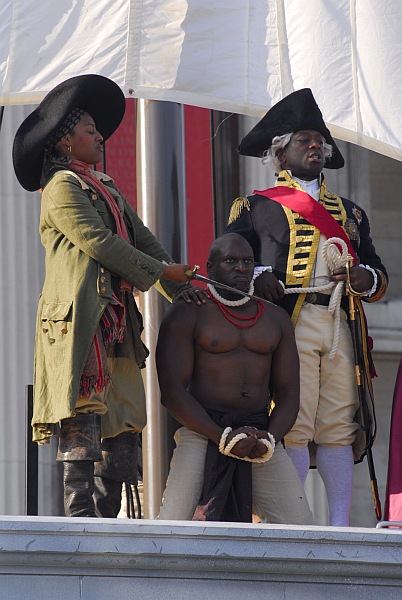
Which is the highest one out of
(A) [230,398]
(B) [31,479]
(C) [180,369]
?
(C) [180,369]

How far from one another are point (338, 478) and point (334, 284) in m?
0.78

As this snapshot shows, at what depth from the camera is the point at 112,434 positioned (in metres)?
5.81

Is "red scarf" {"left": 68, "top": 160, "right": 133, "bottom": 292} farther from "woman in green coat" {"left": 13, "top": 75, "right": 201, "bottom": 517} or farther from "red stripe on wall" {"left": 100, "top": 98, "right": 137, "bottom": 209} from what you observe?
"red stripe on wall" {"left": 100, "top": 98, "right": 137, "bottom": 209}

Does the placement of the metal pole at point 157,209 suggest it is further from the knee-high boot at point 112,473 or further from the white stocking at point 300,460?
the knee-high boot at point 112,473

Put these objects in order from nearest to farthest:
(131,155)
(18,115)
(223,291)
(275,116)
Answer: (223,291), (275,116), (131,155), (18,115)

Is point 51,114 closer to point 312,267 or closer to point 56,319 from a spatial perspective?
point 56,319

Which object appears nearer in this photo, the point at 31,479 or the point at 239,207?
the point at 239,207

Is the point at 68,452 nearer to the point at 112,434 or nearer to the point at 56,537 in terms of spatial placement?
the point at 112,434

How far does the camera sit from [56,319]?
5.74m

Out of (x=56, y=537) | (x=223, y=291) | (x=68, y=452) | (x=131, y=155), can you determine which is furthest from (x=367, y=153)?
(x=56, y=537)

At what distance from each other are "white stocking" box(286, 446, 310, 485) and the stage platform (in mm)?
1131

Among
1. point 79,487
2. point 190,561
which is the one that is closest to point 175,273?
point 79,487

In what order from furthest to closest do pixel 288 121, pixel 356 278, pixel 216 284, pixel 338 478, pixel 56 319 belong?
pixel 288 121 → pixel 356 278 → pixel 338 478 → pixel 216 284 → pixel 56 319

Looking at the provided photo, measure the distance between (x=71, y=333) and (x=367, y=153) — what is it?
547 centimetres
